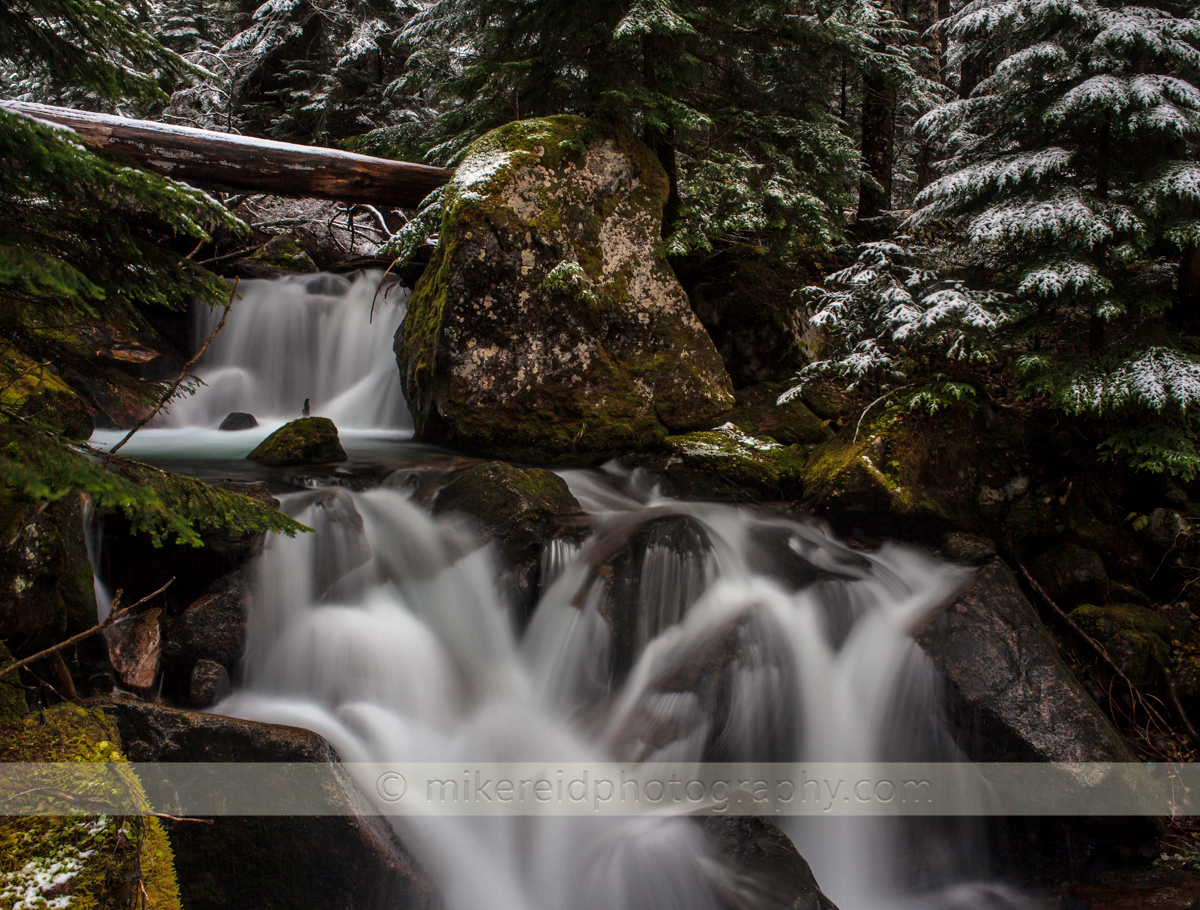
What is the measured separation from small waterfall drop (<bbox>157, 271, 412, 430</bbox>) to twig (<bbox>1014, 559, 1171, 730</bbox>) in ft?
21.7

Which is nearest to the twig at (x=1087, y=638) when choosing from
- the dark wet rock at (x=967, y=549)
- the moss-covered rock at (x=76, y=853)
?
the dark wet rock at (x=967, y=549)

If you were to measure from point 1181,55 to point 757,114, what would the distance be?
13.7 ft

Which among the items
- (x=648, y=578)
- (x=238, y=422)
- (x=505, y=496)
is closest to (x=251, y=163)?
(x=238, y=422)

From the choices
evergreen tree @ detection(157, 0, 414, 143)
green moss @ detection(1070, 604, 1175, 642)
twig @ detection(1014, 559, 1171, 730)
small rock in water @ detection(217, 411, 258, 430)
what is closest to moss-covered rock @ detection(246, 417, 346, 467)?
small rock in water @ detection(217, 411, 258, 430)

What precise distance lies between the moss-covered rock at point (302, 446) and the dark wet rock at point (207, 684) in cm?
254

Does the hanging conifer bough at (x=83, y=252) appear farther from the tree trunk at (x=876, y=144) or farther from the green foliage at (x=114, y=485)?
the tree trunk at (x=876, y=144)

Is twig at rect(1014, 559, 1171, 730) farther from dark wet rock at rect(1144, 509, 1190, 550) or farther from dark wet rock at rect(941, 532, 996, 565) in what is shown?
dark wet rock at rect(1144, 509, 1190, 550)

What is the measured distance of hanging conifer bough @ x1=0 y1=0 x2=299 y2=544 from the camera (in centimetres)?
182

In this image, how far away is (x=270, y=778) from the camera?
9.49 ft

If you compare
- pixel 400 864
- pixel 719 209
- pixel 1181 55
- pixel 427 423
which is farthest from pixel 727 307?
Answer: pixel 400 864

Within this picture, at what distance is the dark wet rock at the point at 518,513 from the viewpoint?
16.3 ft

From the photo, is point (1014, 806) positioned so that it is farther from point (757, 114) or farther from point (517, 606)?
point (757, 114)

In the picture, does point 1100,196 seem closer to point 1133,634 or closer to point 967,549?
point 967,549

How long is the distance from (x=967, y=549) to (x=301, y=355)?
312 inches
